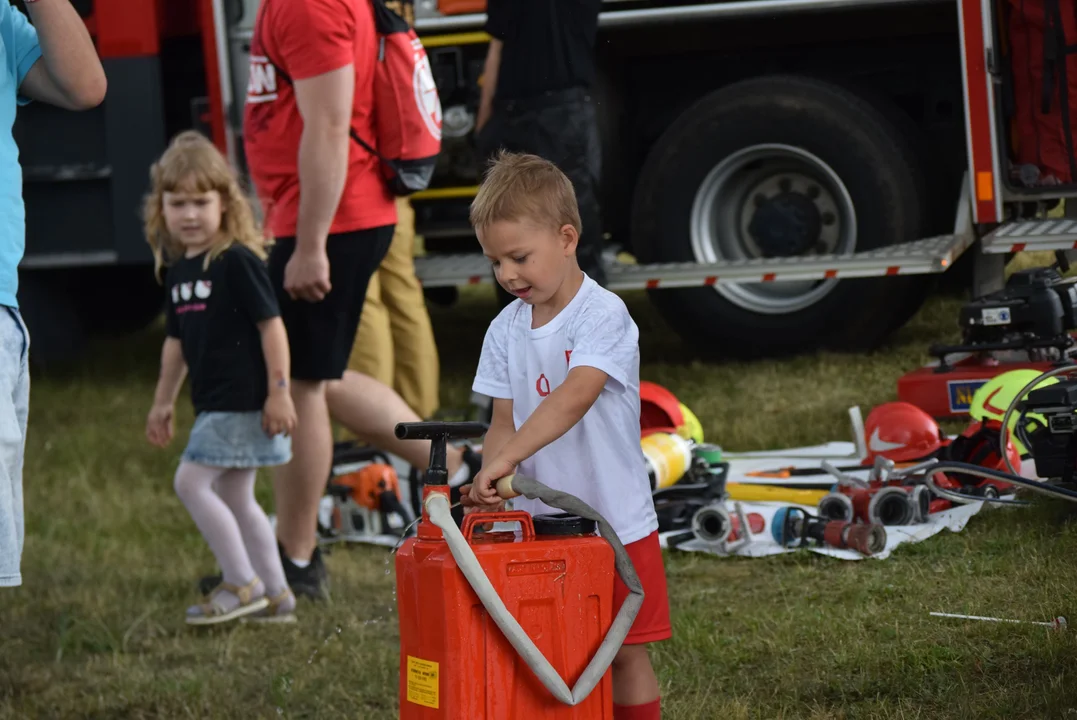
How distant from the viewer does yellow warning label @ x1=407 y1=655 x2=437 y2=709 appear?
214 cm

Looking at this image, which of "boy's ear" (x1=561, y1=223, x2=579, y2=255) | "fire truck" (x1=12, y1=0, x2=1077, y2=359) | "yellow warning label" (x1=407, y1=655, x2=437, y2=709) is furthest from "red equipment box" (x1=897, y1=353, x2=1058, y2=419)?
"yellow warning label" (x1=407, y1=655, x2=437, y2=709)

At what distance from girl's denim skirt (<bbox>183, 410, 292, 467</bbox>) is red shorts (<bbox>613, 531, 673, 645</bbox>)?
1756 mm

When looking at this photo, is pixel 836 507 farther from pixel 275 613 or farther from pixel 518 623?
pixel 518 623

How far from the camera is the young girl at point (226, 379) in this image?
3914 millimetres

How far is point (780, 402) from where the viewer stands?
19.7ft

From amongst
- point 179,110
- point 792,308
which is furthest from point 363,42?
point 179,110

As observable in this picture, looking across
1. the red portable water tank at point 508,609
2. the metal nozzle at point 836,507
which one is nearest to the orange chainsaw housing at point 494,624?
the red portable water tank at point 508,609

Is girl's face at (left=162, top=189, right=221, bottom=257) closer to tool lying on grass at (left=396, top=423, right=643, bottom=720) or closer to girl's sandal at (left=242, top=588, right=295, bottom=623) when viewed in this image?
girl's sandal at (left=242, top=588, right=295, bottom=623)

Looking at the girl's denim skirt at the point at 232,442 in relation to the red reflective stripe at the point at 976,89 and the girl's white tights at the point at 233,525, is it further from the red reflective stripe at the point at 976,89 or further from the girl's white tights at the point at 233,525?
the red reflective stripe at the point at 976,89

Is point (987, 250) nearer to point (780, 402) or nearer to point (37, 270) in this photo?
point (780, 402)

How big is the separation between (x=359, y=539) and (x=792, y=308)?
2654 mm

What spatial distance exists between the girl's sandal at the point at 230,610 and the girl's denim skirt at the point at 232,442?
1.03ft

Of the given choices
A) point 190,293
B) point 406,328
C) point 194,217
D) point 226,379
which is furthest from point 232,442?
point 406,328

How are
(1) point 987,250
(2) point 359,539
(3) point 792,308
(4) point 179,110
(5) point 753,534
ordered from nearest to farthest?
1. (5) point 753,534
2. (2) point 359,539
3. (1) point 987,250
4. (3) point 792,308
5. (4) point 179,110
